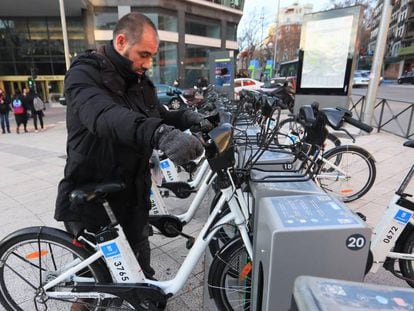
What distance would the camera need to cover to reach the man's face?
1.64 m

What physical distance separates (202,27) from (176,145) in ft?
93.8

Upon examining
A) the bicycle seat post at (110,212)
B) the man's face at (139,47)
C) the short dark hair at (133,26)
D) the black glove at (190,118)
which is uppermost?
the short dark hair at (133,26)

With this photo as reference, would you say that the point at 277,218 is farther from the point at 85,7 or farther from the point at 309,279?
the point at 85,7

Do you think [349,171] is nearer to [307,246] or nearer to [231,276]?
[231,276]

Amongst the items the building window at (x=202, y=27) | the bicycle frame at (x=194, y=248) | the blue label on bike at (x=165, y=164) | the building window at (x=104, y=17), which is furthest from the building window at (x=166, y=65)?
the bicycle frame at (x=194, y=248)

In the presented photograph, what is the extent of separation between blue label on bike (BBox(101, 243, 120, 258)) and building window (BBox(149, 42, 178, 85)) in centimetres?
2261

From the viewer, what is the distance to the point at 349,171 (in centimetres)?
371

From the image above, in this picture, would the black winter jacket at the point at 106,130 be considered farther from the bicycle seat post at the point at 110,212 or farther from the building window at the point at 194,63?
the building window at the point at 194,63

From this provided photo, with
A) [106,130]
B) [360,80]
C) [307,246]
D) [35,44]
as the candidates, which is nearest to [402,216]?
[307,246]

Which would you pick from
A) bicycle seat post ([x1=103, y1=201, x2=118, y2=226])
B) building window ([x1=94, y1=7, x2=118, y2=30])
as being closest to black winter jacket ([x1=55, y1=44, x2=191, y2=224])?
bicycle seat post ([x1=103, y1=201, x2=118, y2=226])

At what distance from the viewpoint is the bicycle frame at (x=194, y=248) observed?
5.63 ft

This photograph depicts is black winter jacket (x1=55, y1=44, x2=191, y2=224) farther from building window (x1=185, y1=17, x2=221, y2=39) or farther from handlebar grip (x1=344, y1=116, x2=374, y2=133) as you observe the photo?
building window (x1=185, y1=17, x2=221, y2=39)

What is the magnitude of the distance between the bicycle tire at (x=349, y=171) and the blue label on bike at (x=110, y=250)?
2.57 metres

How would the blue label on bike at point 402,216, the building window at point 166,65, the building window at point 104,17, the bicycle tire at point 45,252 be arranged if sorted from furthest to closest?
the building window at point 166,65 → the building window at point 104,17 → the blue label on bike at point 402,216 → the bicycle tire at point 45,252
